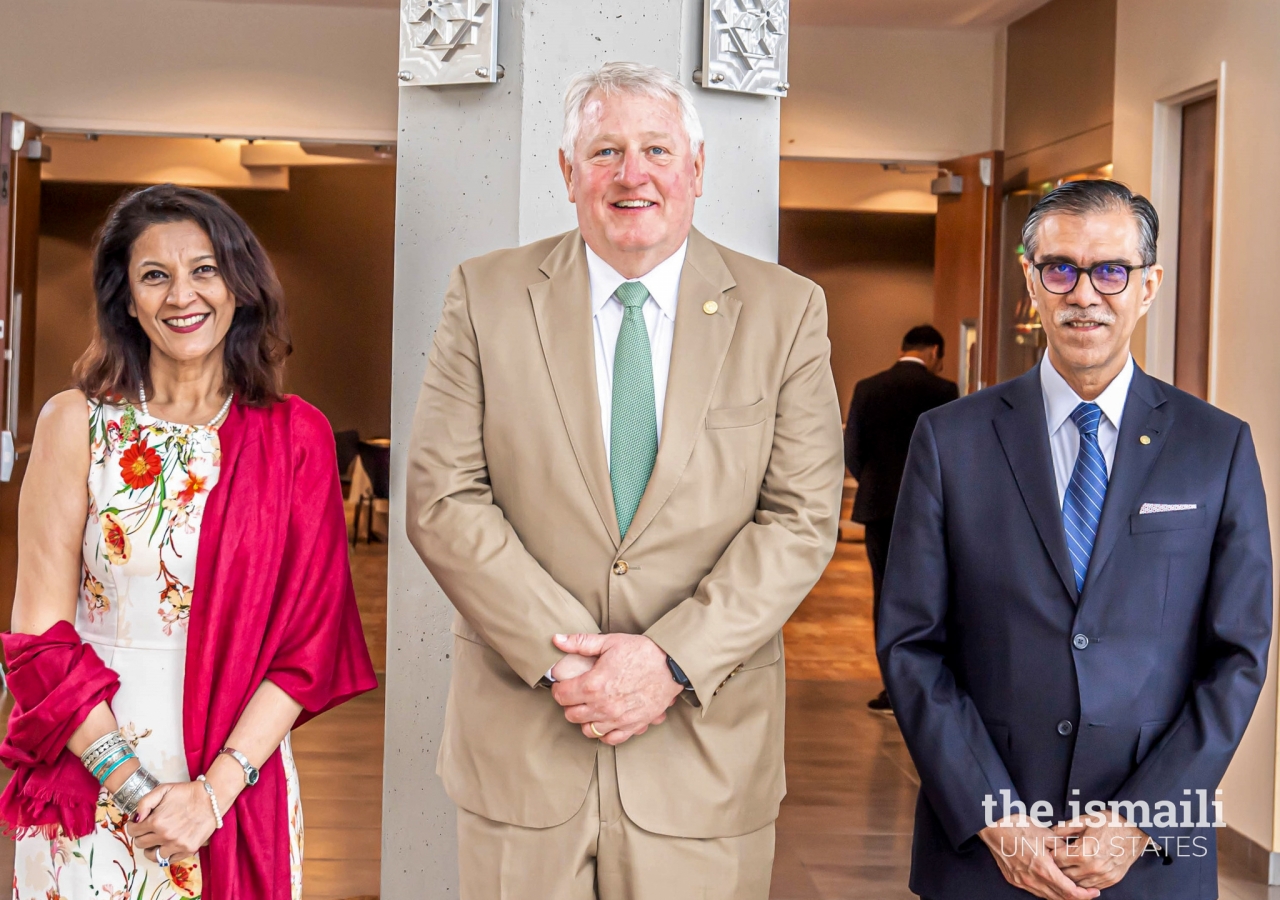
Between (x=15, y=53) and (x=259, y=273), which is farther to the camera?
(x=15, y=53)

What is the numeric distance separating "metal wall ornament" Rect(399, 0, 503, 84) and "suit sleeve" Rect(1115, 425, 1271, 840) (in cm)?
179

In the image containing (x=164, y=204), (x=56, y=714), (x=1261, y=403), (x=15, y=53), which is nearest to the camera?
(x=56, y=714)

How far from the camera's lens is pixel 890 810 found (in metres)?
5.17

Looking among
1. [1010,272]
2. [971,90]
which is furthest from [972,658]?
[971,90]

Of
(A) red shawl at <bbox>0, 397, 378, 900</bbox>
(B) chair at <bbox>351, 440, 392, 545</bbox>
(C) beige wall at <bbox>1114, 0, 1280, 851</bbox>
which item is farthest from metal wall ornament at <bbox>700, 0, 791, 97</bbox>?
(B) chair at <bbox>351, 440, 392, 545</bbox>

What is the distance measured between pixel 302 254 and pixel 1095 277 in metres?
9.71

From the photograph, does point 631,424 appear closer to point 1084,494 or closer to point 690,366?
point 690,366

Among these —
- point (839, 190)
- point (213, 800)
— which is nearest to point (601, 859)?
point (213, 800)

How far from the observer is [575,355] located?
2.07 meters

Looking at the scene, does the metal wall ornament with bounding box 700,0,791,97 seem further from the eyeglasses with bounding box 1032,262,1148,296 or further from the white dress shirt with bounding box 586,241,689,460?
the eyeglasses with bounding box 1032,262,1148,296

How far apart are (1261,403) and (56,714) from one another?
4239mm

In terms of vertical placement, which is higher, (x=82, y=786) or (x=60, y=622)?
(x=60, y=622)

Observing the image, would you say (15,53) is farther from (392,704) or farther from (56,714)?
(56,714)

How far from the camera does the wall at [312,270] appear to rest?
32.8 feet
